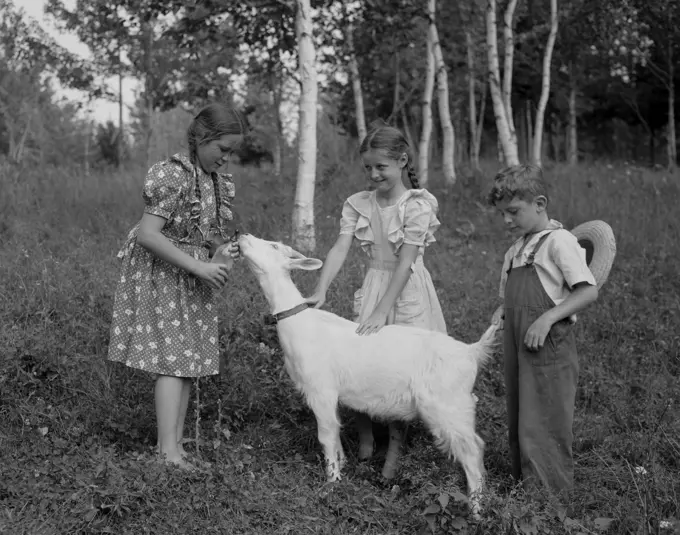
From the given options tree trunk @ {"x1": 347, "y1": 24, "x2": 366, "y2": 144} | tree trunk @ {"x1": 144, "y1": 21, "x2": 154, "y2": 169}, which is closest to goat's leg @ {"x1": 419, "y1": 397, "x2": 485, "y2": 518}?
tree trunk @ {"x1": 347, "y1": 24, "x2": 366, "y2": 144}

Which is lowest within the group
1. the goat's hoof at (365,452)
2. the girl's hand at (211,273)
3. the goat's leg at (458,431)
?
the goat's hoof at (365,452)

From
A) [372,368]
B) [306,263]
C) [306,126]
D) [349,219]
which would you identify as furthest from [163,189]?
[306,126]

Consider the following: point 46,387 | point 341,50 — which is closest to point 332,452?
point 46,387

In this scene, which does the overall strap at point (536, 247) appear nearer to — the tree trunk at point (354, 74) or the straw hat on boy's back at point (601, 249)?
the straw hat on boy's back at point (601, 249)

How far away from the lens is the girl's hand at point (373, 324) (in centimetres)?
386

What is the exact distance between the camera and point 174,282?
12.9ft

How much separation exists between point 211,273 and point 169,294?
0.37 m

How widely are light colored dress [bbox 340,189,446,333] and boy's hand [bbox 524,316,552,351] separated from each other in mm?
848

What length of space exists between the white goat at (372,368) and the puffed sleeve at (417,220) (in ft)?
1.71

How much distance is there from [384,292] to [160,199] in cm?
141

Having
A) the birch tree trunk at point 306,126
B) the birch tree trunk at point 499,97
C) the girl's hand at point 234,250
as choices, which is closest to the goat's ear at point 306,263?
the girl's hand at point 234,250

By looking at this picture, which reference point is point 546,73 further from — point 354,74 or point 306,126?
point 306,126

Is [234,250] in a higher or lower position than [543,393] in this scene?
higher

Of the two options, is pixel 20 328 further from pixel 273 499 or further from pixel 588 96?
pixel 588 96
